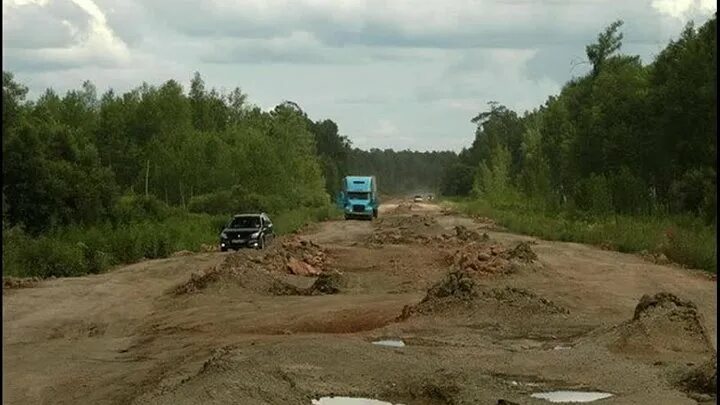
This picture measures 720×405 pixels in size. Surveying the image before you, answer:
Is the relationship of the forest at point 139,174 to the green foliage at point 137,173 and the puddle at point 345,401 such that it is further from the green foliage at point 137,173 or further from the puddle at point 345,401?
the puddle at point 345,401

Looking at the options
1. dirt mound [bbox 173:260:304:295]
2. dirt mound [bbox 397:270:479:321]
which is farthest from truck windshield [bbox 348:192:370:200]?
dirt mound [bbox 397:270:479:321]

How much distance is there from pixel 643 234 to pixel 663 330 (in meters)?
24.3

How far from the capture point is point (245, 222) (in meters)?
44.8

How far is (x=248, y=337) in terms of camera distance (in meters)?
18.8

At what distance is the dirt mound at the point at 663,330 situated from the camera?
16516mm

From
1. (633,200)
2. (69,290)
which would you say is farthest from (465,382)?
(633,200)

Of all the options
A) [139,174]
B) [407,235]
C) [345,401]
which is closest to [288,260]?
[407,235]

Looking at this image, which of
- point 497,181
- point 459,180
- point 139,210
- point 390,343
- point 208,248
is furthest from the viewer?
point 459,180

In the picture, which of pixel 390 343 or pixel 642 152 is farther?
pixel 642 152

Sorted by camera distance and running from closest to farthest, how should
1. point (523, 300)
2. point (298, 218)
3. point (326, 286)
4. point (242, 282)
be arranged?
point (523, 300)
point (326, 286)
point (242, 282)
point (298, 218)

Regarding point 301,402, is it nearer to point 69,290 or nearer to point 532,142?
point 69,290

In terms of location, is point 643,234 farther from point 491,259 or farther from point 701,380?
point 701,380

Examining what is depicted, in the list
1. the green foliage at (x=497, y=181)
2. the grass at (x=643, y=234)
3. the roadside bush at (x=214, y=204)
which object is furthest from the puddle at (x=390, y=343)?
the green foliage at (x=497, y=181)

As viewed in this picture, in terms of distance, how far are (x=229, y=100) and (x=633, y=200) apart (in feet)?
219
